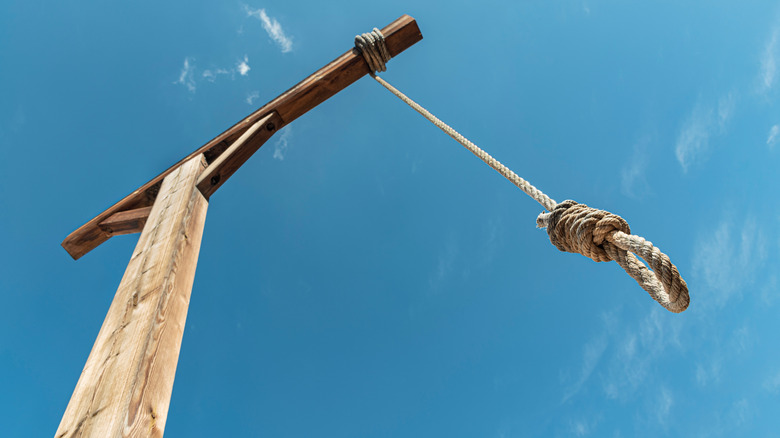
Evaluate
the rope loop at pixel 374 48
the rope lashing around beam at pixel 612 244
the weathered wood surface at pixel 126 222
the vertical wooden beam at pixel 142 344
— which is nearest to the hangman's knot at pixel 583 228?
the rope lashing around beam at pixel 612 244

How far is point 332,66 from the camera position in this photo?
3039mm

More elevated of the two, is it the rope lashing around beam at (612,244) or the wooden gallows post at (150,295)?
the wooden gallows post at (150,295)

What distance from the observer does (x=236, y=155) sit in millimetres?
2479

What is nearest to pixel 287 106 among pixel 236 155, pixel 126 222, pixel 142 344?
pixel 236 155

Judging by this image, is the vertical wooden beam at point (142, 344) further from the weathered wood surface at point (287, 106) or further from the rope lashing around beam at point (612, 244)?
the rope lashing around beam at point (612, 244)

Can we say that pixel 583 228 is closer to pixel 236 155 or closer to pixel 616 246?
pixel 616 246

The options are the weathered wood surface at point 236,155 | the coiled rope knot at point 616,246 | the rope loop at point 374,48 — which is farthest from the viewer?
the rope loop at point 374,48

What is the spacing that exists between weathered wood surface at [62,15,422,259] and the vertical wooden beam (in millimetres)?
944

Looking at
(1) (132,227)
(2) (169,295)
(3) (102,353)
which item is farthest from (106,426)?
(1) (132,227)

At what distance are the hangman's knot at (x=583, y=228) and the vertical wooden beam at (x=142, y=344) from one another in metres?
1.31

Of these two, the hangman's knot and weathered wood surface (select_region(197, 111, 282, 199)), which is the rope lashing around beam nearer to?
the hangman's knot

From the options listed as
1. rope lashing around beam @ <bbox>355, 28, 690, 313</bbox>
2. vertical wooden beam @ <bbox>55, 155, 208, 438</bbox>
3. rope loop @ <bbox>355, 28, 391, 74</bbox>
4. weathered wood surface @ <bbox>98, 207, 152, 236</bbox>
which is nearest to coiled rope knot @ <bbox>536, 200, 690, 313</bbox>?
rope lashing around beam @ <bbox>355, 28, 690, 313</bbox>

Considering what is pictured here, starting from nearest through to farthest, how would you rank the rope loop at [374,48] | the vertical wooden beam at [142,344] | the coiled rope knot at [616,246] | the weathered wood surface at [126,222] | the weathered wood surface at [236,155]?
the coiled rope knot at [616,246]
the vertical wooden beam at [142,344]
the weathered wood surface at [236,155]
the weathered wood surface at [126,222]
the rope loop at [374,48]

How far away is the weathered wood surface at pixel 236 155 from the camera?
221cm
